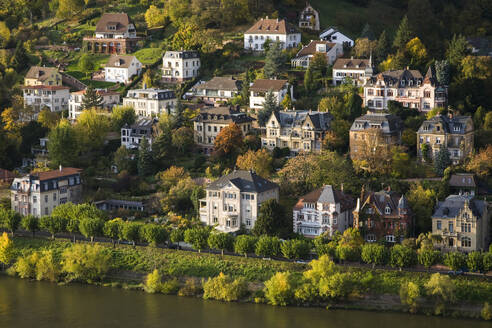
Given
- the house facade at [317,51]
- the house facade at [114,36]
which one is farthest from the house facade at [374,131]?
the house facade at [114,36]

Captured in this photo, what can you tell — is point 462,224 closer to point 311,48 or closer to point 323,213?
point 323,213

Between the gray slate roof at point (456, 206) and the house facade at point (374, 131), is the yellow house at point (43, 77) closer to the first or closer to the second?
the house facade at point (374, 131)

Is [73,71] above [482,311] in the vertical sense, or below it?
above

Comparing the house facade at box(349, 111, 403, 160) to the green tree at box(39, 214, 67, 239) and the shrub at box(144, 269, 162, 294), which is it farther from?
the green tree at box(39, 214, 67, 239)

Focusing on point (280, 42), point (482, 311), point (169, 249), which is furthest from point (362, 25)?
point (482, 311)

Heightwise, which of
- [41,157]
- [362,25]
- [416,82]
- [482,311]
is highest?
[362,25]

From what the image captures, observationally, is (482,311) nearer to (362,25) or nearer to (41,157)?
(41,157)

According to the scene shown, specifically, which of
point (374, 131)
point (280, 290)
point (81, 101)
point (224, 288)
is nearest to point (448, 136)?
point (374, 131)

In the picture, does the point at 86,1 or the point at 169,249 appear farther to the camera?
the point at 86,1
